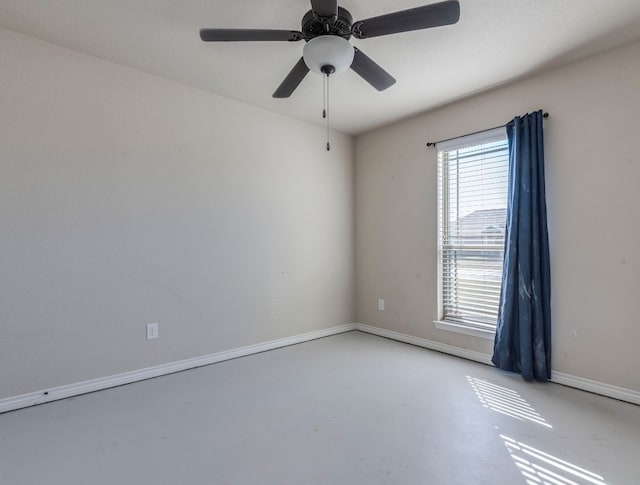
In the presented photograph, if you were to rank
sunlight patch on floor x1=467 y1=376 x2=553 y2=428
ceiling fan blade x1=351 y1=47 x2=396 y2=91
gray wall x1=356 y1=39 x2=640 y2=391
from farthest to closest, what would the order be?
1. gray wall x1=356 y1=39 x2=640 y2=391
2. sunlight patch on floor x1=467 y1=376 x2=553 y2=428
3. ceiling fan blade x1=351 y1=47 x2=396 y2=91

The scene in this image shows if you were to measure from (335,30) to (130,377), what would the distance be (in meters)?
2.77

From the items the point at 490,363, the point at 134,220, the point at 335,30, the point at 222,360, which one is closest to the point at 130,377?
the point at 222,360

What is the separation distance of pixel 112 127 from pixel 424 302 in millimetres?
3211

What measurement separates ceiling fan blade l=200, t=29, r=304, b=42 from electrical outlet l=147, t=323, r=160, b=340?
6.94ft

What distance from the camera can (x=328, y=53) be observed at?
5.85ft

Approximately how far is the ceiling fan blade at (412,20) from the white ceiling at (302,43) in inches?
14.3

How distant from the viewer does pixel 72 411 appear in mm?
2160

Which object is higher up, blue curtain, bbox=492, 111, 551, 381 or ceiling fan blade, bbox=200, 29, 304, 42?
ceiling fan blade, bbox=200, 29, 304, 42

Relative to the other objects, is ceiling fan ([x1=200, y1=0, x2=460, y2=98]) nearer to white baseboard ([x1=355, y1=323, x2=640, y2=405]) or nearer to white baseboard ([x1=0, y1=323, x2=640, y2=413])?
white baseboard ([x1=0, y1=323, x2=640, y2=413])

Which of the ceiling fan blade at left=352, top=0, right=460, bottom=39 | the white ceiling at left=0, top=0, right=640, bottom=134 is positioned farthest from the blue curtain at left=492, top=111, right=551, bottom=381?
the ceiling fan blade at left=352, top=0, right=460, bottom=39

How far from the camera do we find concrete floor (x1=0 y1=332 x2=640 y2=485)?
1.58m

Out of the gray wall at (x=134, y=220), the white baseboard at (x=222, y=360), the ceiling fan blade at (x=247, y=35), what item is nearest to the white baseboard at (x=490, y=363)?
the white baseboard at (x=222, y=360)

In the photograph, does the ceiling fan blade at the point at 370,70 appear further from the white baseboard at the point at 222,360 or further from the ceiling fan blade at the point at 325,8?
the white baseboard at the point at 222,360

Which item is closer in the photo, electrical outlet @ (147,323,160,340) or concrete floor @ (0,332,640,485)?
concrete floor @ (0,332,640,485)
